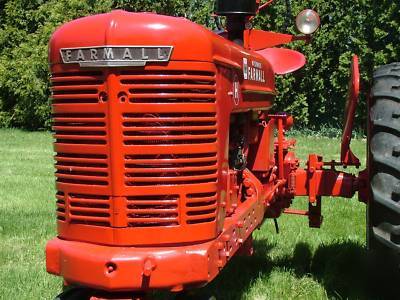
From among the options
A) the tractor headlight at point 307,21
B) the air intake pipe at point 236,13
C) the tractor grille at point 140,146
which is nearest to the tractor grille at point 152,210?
the tractor grille at point 140,146

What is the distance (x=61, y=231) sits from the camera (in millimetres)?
3035

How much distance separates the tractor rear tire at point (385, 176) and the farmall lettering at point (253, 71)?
73 centimetres

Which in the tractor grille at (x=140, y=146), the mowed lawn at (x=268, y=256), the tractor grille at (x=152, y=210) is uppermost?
the tractor grille at (x=140, y=146)

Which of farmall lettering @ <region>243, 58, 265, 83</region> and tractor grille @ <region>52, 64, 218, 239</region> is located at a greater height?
farmall lettering @ <region>243, 58, 265, 83</region>

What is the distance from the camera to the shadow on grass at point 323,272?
4469 mm

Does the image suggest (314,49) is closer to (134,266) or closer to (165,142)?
(165,142)

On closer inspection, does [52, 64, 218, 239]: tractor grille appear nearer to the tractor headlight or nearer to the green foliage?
the tractor headlight

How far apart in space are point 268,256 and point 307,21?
2.07m

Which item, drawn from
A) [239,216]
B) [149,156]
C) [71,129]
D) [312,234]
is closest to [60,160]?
[71,129]

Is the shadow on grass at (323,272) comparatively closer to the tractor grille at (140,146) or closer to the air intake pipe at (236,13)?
the tractor grille at (140,146)

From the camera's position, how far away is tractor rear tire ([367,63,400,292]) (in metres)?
3.47

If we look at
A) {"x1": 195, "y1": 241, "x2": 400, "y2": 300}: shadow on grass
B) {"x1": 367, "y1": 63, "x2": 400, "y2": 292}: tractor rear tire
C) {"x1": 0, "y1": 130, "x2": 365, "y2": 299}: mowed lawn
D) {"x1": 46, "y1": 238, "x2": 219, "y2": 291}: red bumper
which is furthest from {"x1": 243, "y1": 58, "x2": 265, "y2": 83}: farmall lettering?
{"x1": 195, "y1": 241, "x2": 400, "y2": 300}: shadow on grass

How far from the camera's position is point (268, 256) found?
554 centimetres

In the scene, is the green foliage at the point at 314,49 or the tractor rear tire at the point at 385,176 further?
the green foliage at the point at 314,49
